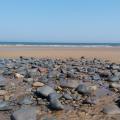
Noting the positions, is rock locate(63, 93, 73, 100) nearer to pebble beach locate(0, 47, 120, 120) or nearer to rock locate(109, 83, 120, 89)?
pebble beach locate(0, 47, 120, 120)

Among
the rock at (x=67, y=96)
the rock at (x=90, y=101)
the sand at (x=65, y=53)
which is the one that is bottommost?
the sand at (x=65, y=53)

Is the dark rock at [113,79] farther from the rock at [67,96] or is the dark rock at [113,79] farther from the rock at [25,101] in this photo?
the rock at [25,101]

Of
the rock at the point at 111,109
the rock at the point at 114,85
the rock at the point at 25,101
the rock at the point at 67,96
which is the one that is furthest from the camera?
the rock at the point at 114,85

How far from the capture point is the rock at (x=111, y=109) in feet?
18.5

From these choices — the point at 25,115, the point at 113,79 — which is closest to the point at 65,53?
the point at 113,79

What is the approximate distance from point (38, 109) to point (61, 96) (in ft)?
2.63

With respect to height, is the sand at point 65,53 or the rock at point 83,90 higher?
the rock at point 83,90

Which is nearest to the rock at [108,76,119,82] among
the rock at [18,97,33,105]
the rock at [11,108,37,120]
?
the rock at [18,97,33,105]

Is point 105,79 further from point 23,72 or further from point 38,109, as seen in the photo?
point 38,109

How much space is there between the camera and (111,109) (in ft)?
18.8

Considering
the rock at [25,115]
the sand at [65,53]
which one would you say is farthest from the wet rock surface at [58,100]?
the sand at [65,53]

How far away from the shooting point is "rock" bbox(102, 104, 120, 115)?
18.5ft

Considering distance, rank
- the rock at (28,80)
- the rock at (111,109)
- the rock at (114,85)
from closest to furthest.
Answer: the rock at (111,109) → the rock at (114,85) → the rock at (28,80)

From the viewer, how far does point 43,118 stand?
5.35 meters
